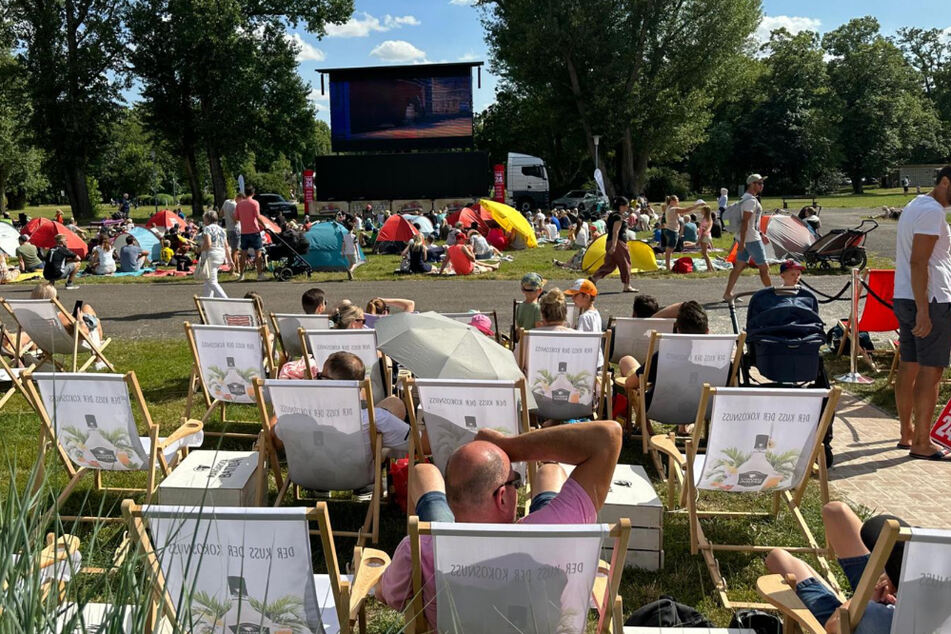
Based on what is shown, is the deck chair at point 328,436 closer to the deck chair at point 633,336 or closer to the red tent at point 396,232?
the deck chair at point 633,336

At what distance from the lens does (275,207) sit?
39500mm

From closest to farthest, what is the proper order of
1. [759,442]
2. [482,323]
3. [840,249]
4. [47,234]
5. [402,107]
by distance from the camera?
1. [759,442]
2. [482,323]
3. [840,249]
4. [47,234]
5. [402,107]

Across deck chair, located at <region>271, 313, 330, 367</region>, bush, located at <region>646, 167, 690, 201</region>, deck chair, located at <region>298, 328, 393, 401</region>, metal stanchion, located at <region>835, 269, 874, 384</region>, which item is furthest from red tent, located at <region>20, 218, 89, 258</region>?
bush, located at <region>646, 167, 690, 201</region>

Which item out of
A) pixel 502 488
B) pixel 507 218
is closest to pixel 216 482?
pixel 502 488

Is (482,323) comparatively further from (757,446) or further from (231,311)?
(757,446)

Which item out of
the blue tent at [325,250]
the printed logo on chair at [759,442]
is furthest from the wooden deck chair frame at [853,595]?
the blue tent at [325,250]

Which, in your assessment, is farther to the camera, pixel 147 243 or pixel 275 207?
pixel 275 207

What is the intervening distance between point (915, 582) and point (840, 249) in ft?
50.0

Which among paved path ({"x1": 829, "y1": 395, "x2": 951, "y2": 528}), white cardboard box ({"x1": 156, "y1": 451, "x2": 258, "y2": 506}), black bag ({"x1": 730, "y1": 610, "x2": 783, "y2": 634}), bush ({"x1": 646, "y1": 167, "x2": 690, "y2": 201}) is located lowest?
paved path ({"x1": 829, "y1": 395, "x2": 951, "y2": 528})

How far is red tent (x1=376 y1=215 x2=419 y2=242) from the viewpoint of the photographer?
22.7m

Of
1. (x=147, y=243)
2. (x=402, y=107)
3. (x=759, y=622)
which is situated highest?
(x=402, y=107)

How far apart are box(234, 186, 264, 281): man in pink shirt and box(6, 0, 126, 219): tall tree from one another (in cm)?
2848

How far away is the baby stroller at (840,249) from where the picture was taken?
16.0 meters

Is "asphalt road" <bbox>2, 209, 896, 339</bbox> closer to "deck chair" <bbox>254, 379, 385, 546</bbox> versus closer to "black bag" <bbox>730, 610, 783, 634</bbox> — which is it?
"deck chair" <bbox>254, 379, 385, 546</bbox>
